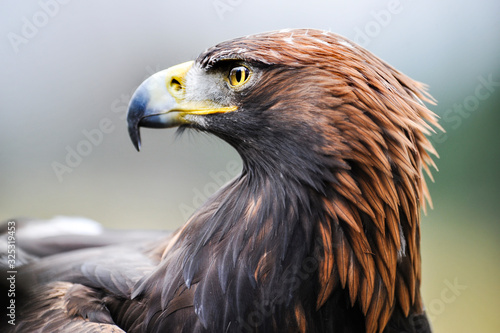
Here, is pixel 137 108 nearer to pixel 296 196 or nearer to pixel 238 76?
pixel 238 76

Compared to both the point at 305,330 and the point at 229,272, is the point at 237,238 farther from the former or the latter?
the point at 305,330

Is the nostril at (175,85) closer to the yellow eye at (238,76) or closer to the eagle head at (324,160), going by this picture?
the eagle head at (324,160)

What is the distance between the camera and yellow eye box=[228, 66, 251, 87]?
4.88 feet

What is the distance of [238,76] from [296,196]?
1.42ft

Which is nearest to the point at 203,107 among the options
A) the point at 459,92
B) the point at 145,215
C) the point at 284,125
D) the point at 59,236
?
the point at 284,125

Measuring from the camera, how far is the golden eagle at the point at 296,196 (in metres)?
1.40

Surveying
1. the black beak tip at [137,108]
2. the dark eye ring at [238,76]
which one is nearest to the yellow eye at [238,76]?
the dark eye ring at [238,76]

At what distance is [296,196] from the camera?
146 cm

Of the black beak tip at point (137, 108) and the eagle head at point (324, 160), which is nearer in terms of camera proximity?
the eagle head at point (324, 160)

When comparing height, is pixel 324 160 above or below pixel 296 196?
above

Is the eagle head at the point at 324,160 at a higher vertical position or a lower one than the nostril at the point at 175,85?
lower

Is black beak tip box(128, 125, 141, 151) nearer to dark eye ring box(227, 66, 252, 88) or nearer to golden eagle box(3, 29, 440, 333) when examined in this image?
golden eagle box(3, 29, 440, 333)

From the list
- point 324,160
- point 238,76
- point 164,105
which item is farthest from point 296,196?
point 164,105

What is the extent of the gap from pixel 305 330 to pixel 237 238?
353 mm
